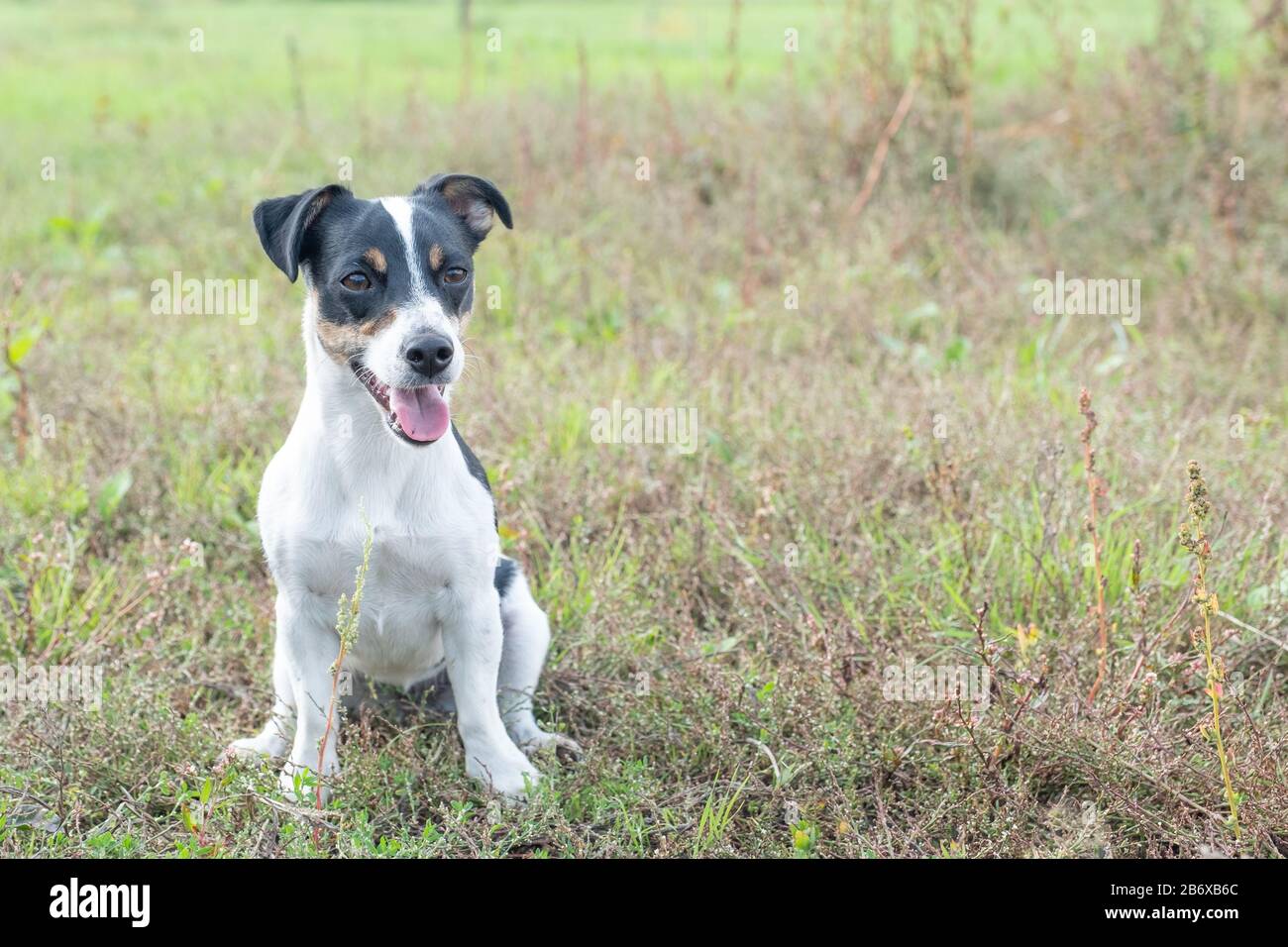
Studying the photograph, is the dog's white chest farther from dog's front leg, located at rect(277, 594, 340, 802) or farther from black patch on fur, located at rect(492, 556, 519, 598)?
black patch on fur, located at rect(492, 556, 519, 598)

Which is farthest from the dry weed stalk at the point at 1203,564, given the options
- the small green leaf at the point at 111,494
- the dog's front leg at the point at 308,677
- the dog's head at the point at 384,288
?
the small green leaf at the point at 111,494

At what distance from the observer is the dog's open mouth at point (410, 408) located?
10.2ft

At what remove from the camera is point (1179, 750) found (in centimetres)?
321

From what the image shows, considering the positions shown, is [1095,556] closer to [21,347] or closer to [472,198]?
[472,198]

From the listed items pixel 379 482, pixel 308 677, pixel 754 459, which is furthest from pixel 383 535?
pixel 754 459

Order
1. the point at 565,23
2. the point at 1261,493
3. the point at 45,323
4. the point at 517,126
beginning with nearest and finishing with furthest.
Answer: the point at 1261,493 < the point at 45,323 < the point at 517,126 < the point at 565,23

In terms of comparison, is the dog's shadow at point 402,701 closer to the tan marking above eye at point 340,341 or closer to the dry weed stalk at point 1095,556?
the tan marking above eye at point 340,341

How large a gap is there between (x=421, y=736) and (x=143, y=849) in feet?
2.51

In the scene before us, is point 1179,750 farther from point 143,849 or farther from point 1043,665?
point 143,849

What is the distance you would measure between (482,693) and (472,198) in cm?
135

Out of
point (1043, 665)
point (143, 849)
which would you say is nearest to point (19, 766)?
point (143, 849)

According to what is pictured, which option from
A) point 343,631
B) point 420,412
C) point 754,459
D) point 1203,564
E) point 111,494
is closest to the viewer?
point 1203,564

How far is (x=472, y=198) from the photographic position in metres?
3.59

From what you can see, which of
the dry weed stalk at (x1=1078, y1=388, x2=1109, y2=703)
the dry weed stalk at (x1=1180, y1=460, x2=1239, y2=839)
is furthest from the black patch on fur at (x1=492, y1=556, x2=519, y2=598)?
the dry weed stalk at (x1=1180, y1=460, x2=1239, y2=839)
